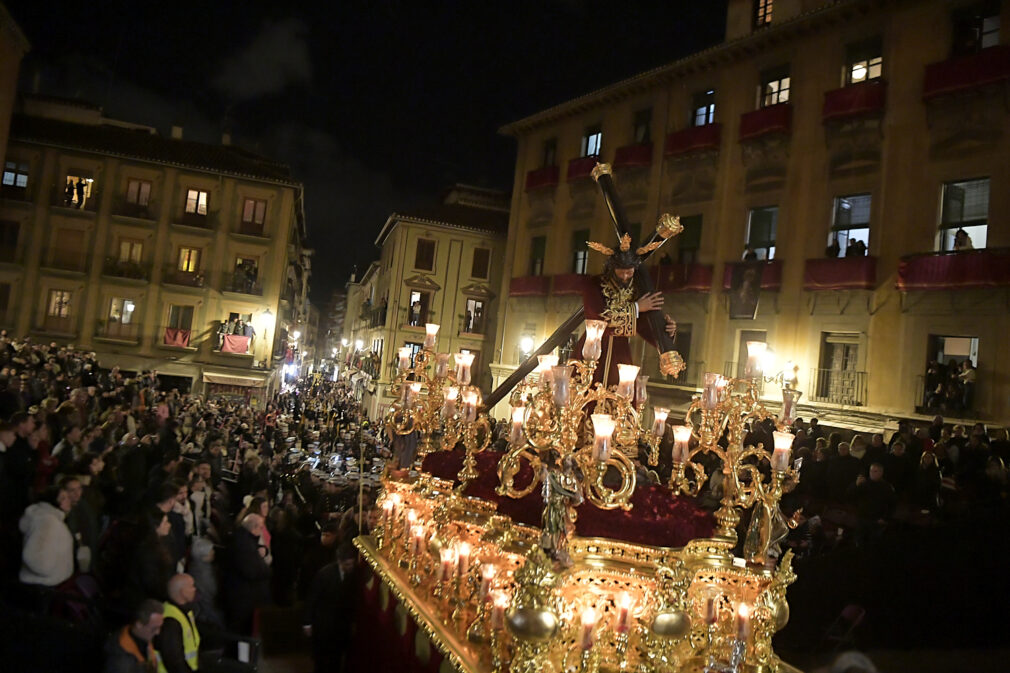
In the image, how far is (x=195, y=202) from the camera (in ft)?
103

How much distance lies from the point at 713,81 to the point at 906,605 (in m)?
17.0

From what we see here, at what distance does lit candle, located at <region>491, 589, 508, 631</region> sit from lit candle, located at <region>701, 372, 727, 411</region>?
1.90 metres

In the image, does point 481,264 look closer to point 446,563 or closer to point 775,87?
point 775,87

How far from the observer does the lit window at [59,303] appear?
29938 millimetres

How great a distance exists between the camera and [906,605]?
24.2 feet

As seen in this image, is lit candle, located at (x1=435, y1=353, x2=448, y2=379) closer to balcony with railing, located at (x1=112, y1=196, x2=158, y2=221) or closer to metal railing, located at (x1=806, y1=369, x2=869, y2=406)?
metal railing, located at (x1=806, y1=369, x2=869, y2=406)

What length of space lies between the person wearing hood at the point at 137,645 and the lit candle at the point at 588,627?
2.72 m

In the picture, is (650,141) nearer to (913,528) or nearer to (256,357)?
(913,528)

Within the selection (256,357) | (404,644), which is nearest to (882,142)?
(404,644)

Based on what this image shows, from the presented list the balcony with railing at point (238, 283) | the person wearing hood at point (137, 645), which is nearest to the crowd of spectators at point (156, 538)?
the person wearing hood at point (137, 645)

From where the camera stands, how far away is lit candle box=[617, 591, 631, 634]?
416 centimetres

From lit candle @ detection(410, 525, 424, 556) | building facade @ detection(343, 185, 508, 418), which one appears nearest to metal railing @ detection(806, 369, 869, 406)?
lit candle @ detection(410, 525, 424, 556)

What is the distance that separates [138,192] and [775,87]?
86.7 feet

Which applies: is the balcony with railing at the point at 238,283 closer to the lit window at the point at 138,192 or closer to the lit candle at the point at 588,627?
the lit window at the point at 138,192
